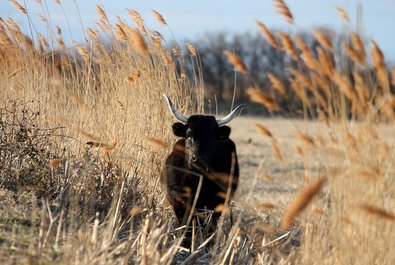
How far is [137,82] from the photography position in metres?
8.27

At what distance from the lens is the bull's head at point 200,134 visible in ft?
23.1

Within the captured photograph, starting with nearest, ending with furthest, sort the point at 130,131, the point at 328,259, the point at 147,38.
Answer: the point at 328,259
the point at 130,131
the point at 147,38

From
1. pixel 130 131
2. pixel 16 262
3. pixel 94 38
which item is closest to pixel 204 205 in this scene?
pixel 130 131

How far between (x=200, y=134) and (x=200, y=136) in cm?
3

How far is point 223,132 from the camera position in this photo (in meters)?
7.52

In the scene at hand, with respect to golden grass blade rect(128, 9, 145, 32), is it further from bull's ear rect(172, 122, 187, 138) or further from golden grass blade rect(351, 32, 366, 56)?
golden grass blade rect(351, 32, 366, 56)

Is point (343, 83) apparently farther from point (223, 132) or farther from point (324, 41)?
point (223, 132)

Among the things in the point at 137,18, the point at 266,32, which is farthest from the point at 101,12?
the point at 266,32

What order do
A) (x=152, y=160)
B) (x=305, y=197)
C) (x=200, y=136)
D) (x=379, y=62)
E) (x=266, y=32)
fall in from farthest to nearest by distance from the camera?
(x=152, y=160) < (x=200, y=136) < (x=266, y=32) < (x=379, y=62) < (x=305, y=197)

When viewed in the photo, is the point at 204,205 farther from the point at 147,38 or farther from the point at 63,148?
the point at 147,38

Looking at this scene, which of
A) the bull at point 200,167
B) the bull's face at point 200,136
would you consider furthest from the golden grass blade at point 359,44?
the bull at point 200,167

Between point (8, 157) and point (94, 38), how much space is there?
1.92 meters

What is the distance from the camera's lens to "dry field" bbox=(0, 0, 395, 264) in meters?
4.70

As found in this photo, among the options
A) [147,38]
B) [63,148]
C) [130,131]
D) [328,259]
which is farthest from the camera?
[147,38]
